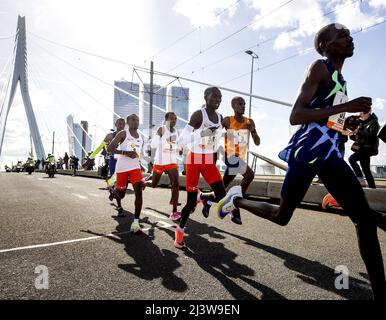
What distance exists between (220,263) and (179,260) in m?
0.46

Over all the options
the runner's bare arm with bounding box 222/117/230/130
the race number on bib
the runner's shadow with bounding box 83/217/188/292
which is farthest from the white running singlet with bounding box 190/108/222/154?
the race number on bib

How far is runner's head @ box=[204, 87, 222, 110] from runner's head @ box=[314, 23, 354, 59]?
1.84m

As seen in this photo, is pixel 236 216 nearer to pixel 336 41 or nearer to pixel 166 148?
pixel 336 41

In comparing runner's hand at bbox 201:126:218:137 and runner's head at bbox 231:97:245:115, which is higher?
runner's head at bbox 231:97:245:115

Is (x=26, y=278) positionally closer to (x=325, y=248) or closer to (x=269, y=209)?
(x=269, y=209)

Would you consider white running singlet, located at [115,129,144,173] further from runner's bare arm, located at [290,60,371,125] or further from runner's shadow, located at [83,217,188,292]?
runner's bare arm, located at [290,60,371,125]

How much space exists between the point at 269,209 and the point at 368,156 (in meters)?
5.03

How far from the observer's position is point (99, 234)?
4938 millimetres

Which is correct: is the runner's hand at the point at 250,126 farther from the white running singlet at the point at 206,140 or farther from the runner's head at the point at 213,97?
the runner's head at the point at 213,97

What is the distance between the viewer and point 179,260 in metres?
3.55

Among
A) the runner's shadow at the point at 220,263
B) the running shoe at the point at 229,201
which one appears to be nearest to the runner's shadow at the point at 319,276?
the runner's shadow at the point at 220,263

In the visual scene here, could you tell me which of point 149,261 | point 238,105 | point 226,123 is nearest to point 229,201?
point 149,261

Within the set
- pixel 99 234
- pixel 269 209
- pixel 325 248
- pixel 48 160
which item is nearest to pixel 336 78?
pixel 269 209

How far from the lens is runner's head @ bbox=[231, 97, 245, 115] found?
5.78 meters
